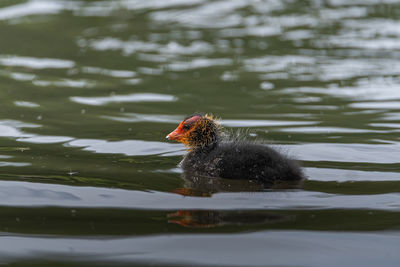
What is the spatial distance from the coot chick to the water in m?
0.15

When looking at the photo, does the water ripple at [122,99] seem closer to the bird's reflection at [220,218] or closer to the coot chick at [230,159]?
the coot chick at [230,159]

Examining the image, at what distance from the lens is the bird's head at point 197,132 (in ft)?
23.4

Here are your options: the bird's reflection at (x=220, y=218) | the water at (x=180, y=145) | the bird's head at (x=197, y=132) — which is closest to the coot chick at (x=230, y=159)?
the bird's head at (x=197, y=132)

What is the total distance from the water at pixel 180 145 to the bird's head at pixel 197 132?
369 millimetres

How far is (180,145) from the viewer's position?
8.49m

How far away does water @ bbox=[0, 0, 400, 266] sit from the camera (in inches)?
195

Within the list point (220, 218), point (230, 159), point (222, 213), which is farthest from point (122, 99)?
point (220, 218)

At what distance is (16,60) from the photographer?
50.4 feet

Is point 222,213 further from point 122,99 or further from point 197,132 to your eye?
point 122,99

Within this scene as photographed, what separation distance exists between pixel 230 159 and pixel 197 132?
749 millimetres

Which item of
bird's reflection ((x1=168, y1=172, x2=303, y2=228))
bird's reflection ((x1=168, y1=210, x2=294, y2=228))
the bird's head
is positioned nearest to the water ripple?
the bird's head

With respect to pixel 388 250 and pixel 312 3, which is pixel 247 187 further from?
pixel 312 3

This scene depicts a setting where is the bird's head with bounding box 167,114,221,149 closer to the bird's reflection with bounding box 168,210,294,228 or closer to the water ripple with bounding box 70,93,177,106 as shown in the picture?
the bird's reflection with bounding box 168,210,294,228

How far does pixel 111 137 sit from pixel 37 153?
48.9 inches
